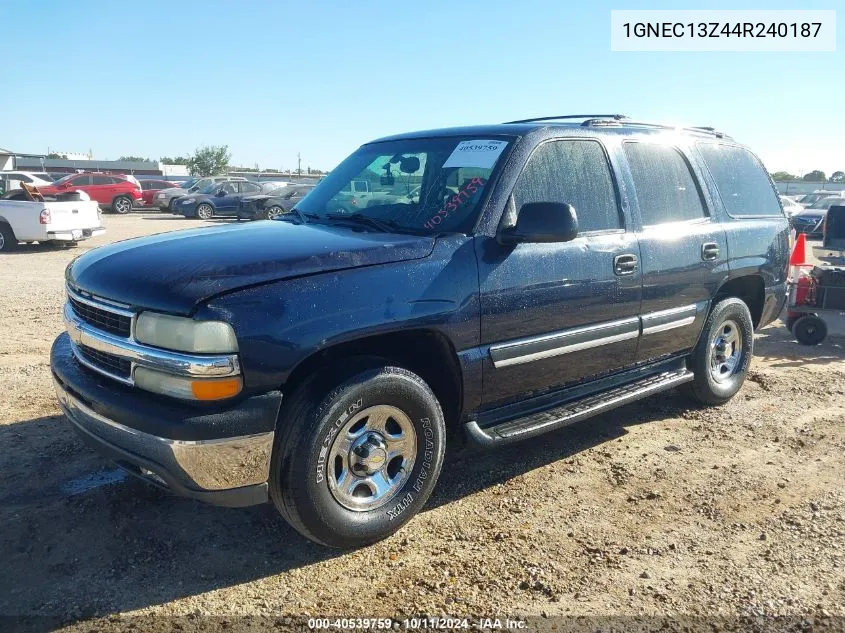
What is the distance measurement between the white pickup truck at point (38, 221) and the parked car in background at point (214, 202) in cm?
1167

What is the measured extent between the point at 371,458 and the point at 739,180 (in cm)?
383

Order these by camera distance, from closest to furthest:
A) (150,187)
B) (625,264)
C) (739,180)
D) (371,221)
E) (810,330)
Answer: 1. (371,221)
2. (625,264)
3. (739,180)
4. (810,330)
5. (150,187)

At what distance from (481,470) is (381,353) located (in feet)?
3.95

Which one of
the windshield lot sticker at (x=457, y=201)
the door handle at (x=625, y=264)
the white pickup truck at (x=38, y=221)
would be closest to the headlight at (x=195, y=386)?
the windshield lot sticker at (x=457, y=201)

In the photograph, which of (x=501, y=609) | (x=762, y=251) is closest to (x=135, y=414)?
(x=501, y=609)

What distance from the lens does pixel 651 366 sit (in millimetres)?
4672

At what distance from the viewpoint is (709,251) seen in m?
4.78

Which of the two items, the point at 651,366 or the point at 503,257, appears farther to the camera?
the point at 651,366

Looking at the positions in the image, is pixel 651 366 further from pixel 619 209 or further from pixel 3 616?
pixel 3 616

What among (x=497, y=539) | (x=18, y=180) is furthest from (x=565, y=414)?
(x=18, y=180)

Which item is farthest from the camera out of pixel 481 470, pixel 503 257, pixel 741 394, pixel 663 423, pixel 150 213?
pixel 150 213

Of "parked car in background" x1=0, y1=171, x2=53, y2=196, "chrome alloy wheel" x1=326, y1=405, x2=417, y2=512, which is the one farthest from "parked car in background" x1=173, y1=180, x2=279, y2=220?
"chrome alloy wheel" x1=326, y1=405, x2=417, y2=512

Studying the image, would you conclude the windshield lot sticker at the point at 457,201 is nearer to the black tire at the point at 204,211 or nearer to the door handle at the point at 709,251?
the door handle at the point at 709,251

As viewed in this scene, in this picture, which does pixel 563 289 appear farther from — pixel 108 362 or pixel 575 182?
pixel 108 362
